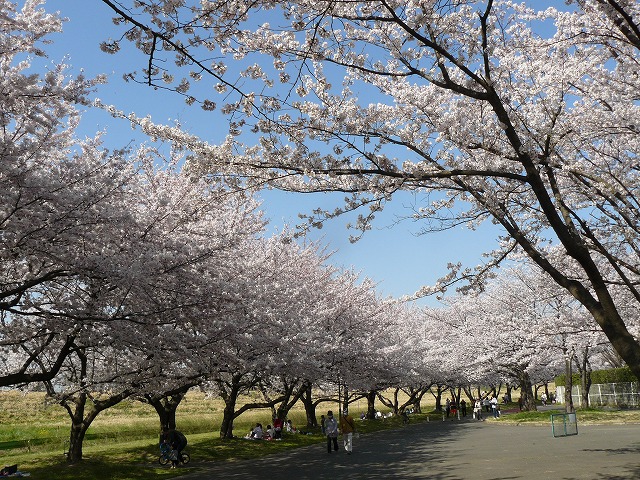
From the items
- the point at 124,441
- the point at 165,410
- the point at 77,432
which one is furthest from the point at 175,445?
the point at 124,441

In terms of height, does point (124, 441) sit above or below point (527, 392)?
below

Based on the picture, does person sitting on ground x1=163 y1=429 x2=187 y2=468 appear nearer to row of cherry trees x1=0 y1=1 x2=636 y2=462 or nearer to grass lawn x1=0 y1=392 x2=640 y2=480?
grass lawn x1=0 y1=392 x2=640 y2=480

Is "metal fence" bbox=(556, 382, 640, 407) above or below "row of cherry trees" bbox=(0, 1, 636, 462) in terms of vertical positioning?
below

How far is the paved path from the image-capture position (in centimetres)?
1320

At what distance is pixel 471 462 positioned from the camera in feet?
53.2

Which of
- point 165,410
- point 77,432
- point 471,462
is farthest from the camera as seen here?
point 165,410

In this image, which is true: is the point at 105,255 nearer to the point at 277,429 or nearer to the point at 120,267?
the point at 120,267

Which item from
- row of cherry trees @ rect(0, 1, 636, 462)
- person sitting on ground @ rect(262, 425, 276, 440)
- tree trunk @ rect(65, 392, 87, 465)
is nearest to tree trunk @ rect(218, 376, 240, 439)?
row of cherry trees @ rect(0, 1, 636, 462)

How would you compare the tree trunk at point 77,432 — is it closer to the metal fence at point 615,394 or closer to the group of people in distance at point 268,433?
the group of people in distance at point 268,433

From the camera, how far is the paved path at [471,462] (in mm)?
13203

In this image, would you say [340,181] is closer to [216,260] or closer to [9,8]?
[9,8]

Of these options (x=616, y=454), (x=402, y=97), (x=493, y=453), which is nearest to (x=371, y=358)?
(x=493, y=453)

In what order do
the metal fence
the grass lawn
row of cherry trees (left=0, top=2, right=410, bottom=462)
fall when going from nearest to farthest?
1. row of cherry trees (left=0, top=2, right=410, bottom=462)
2. the grass lawn
3. the metal fence

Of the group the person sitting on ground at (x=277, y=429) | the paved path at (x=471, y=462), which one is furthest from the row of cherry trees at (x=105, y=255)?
the person sitting on ground at (x=277, y=429)
